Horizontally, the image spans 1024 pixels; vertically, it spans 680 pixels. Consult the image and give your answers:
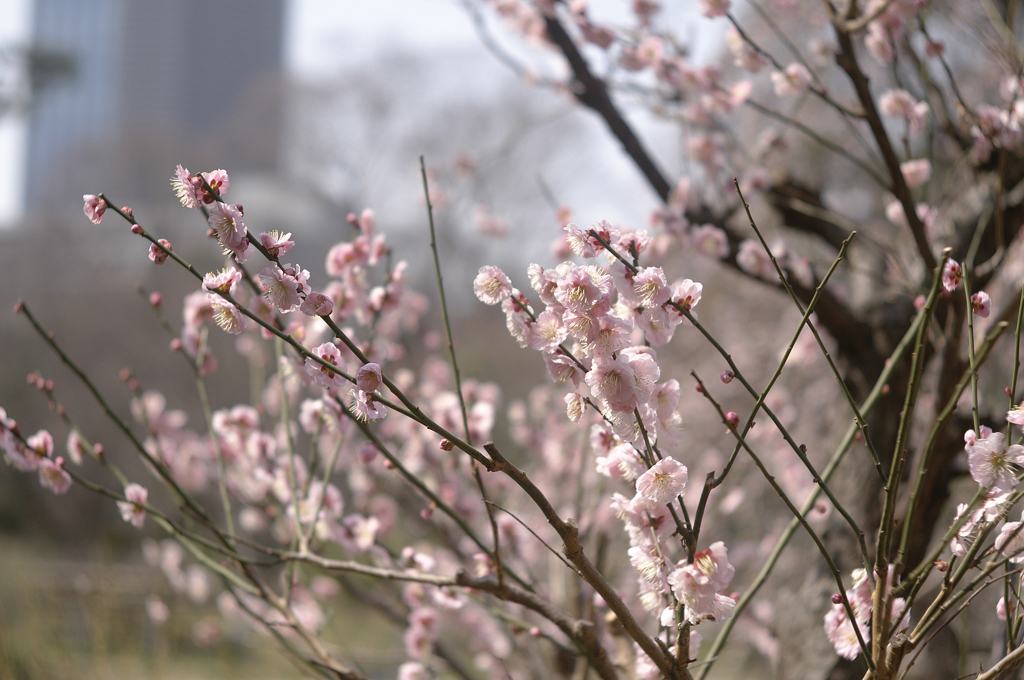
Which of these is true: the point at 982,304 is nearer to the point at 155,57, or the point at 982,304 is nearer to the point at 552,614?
the point at 552,614

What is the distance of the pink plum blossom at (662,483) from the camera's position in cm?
80

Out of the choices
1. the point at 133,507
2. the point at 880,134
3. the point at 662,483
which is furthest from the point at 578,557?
the point at 880,134

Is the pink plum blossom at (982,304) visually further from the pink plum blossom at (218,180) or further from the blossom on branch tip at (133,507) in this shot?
the blossom on branch tip at (133,507)

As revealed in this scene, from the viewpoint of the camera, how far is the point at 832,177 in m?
6.91

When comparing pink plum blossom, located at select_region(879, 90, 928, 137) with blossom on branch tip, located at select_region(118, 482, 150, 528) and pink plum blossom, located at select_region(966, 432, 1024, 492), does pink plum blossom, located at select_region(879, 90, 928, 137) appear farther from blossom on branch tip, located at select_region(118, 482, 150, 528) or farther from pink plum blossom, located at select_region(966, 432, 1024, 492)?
blossom on branch tip, located at select_region(118, 482, 150, 528)

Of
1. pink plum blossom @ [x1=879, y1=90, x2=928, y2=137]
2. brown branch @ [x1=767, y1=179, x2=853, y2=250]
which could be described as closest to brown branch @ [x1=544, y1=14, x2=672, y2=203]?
brown branch @ [x1=767, y1=179, x2=853, y2=250]

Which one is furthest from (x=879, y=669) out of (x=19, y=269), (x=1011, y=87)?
(x=19, y=269)

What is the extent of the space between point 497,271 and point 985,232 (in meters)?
1.44

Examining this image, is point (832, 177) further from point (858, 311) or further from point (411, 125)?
point (411, 125)

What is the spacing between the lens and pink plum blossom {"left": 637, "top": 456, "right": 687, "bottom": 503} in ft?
2.62

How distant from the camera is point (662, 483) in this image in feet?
2.66

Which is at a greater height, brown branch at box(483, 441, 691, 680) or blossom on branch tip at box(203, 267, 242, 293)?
blossom on branch tip at box(203, 267, 242, 293)

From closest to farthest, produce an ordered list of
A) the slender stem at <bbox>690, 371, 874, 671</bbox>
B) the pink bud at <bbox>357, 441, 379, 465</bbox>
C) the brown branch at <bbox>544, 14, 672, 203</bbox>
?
1. the slender stem at <bbox>690, 371, 874, 671</bbox>
2. the pink bud at <bbox>357, 441, 379, 465</bbox>
3. the brown branch at <bbox>544, 14, 672, 203</bbox>

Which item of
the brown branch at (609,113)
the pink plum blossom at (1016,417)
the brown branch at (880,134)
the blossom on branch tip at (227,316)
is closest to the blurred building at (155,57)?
the brown branch at (609,113)
